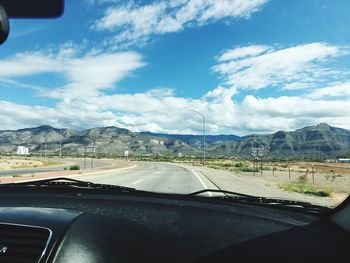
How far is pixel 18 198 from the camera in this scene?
3.28 metres

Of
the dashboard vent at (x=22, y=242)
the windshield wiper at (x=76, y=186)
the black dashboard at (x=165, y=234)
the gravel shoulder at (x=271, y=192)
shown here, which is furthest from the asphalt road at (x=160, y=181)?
the dashboard vent at (x=22, y=242)

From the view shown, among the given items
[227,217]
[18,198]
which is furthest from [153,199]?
[18,198]

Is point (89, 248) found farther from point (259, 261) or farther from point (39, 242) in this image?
point (259, 261)

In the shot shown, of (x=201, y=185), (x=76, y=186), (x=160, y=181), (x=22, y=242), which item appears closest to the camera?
(x=22, y=242)

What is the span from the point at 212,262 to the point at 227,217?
46cm

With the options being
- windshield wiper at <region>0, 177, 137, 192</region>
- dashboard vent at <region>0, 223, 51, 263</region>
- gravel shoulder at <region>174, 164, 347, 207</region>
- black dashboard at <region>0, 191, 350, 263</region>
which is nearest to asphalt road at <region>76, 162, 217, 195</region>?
gravel shoulder at <region>174, 164, 347, 207</region>

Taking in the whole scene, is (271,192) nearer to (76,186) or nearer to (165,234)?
(76,186)

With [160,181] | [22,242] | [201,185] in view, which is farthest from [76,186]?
[160,181]

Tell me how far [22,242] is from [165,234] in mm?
701

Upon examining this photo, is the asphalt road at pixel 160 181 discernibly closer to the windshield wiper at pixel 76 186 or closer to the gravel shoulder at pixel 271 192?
the gravel shoulder at pixel 271 192

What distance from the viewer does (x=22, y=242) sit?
2312 millimetres

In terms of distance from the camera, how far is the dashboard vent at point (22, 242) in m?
2.21

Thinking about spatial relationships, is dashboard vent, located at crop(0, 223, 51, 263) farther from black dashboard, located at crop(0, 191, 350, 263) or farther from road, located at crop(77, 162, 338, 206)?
road, located at crop(77, 162, 338, 206)

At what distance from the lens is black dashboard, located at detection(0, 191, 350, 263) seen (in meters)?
2.28
